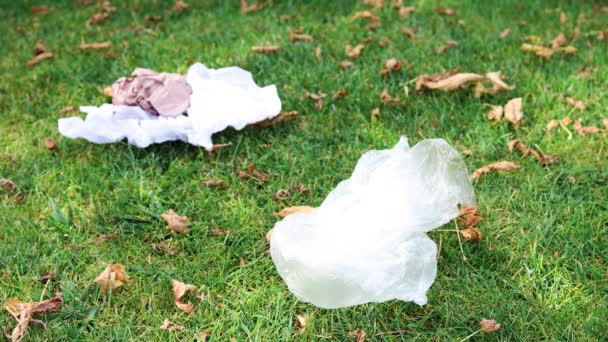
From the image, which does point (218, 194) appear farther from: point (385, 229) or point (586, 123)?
point (586, 123)

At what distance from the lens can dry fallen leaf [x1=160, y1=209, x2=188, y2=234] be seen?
2.38 meters

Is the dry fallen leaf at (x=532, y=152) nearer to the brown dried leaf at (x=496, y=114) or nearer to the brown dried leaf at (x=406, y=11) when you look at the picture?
the brown dried leaf at (x=496, y=114)

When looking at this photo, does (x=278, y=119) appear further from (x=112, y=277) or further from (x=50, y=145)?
(x=112, y=277)

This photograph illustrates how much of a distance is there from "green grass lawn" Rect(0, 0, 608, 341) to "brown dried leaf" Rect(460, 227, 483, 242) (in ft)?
0.11

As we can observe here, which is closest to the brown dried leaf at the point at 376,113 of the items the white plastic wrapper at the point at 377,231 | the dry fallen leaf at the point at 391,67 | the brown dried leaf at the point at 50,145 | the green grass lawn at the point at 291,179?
the green grass lawn at the point at 291,179

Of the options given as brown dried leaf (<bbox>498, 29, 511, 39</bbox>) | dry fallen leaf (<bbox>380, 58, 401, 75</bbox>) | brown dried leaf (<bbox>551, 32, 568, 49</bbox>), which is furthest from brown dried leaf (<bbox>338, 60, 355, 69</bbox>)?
brown dried leaf (<bbox>551, 32, 568, 49</bbox>)

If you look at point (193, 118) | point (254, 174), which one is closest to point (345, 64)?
point (193, 118)

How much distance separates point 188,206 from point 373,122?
0.99 m

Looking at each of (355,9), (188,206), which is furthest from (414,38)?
(188,206)

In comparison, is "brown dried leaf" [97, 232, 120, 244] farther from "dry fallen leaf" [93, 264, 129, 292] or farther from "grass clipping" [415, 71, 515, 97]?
"grass clipping" [415, 71, 515, 97]

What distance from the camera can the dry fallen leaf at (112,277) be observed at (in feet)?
6.93

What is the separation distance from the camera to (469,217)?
7.69 ft

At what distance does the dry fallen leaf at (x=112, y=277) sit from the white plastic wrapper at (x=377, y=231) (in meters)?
0.53

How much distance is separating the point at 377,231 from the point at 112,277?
2.89ft
